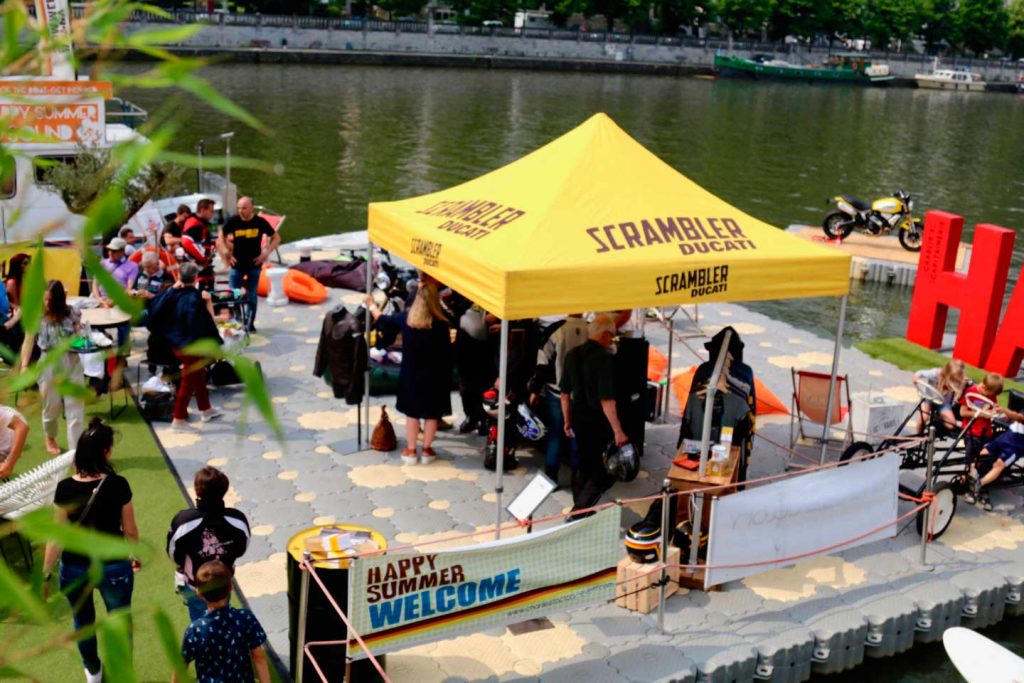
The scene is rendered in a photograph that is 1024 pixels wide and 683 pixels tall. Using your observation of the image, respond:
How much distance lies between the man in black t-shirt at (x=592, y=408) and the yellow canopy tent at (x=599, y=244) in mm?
734

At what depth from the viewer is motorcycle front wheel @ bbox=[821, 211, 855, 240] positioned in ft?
75.6

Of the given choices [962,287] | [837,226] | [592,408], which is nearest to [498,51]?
[837,226]

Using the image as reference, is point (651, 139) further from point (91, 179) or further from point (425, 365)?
point (425, 365)

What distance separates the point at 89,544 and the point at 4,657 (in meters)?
0.65

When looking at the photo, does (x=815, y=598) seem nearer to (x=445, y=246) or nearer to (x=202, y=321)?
(x=445, y=246)

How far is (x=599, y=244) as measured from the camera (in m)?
8.16

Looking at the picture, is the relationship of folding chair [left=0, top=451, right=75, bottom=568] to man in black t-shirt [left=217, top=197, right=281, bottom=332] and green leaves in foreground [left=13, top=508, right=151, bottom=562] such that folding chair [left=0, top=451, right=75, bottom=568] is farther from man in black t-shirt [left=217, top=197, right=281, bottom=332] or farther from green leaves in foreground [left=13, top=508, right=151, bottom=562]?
green leaves in foreground [left=13, top=508, right=151, bottom=562]

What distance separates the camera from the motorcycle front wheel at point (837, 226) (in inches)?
907

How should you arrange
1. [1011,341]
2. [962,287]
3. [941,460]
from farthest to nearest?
[962,287] → [1011,341] → [941,460]

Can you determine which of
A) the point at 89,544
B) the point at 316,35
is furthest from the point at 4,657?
the point at 316,35

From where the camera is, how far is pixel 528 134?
4941 centimetres

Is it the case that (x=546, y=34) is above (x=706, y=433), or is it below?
above

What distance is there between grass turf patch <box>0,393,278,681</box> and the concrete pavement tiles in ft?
0.85

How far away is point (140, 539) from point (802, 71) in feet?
293
